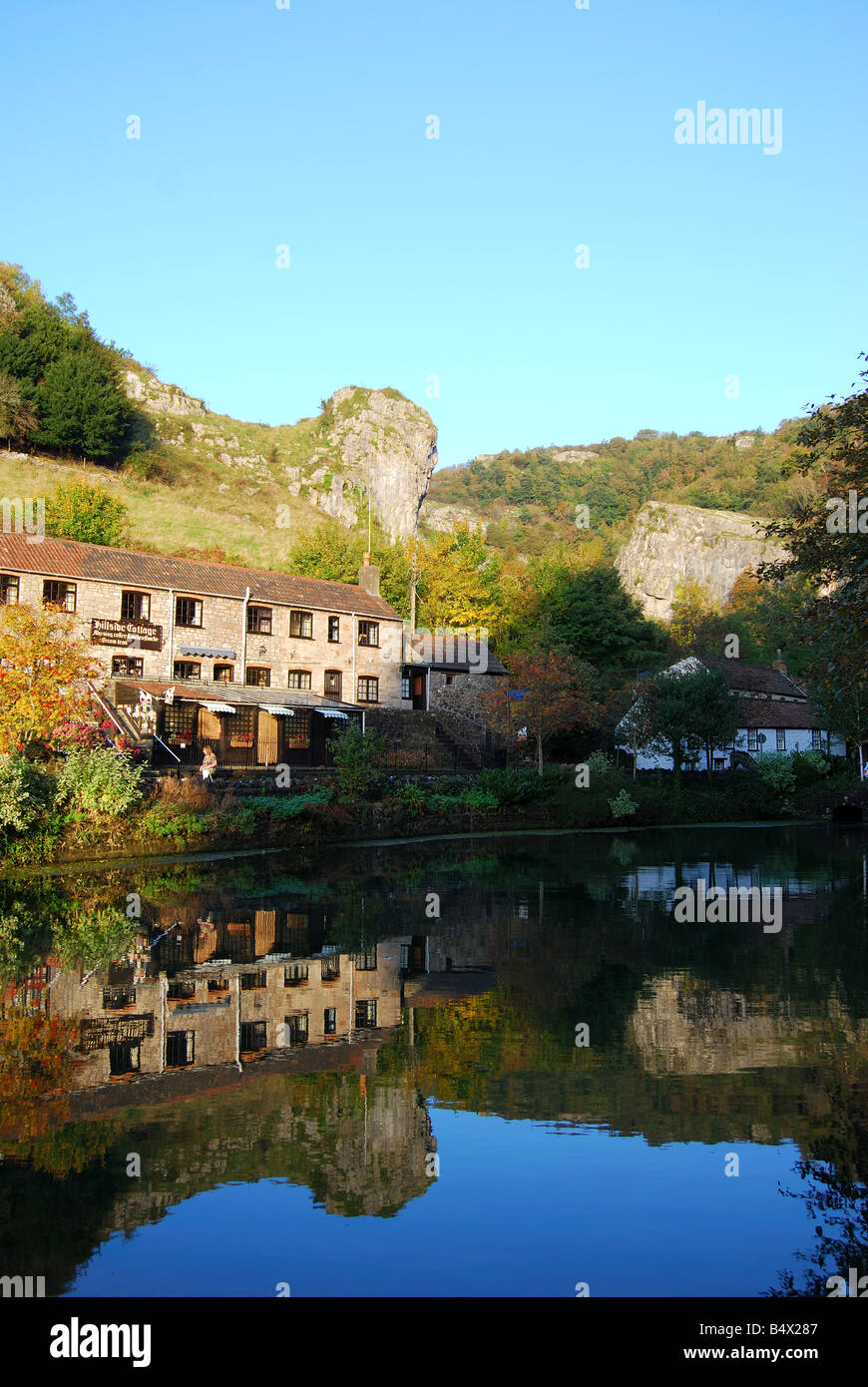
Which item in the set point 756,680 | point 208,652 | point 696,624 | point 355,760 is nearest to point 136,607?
point 208,652

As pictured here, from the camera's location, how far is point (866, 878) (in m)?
24.5

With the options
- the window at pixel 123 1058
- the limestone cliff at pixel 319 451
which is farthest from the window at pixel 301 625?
the limestone cliff at pixel 319 451

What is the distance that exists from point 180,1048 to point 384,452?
376ft

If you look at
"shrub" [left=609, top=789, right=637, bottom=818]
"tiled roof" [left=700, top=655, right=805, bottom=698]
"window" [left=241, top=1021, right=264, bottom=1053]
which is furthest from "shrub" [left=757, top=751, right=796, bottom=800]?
"window" [left=241, top=1021, right=264, bottom=1053]

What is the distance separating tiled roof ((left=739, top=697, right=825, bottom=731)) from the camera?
6062cm

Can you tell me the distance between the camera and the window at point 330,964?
520 inches

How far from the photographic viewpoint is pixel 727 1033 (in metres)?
10.3

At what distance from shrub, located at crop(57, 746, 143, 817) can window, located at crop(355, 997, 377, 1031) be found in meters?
15.8

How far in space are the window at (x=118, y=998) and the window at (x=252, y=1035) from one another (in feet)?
5.58

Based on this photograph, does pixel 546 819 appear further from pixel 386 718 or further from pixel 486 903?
pixel 486 903

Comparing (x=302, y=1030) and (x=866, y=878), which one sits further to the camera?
(x=866, y=878)

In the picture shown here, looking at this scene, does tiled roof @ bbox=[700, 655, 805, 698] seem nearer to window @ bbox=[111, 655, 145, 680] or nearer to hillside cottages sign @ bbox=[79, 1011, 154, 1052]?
window @ bbox=[111, 655, 145, 680]
